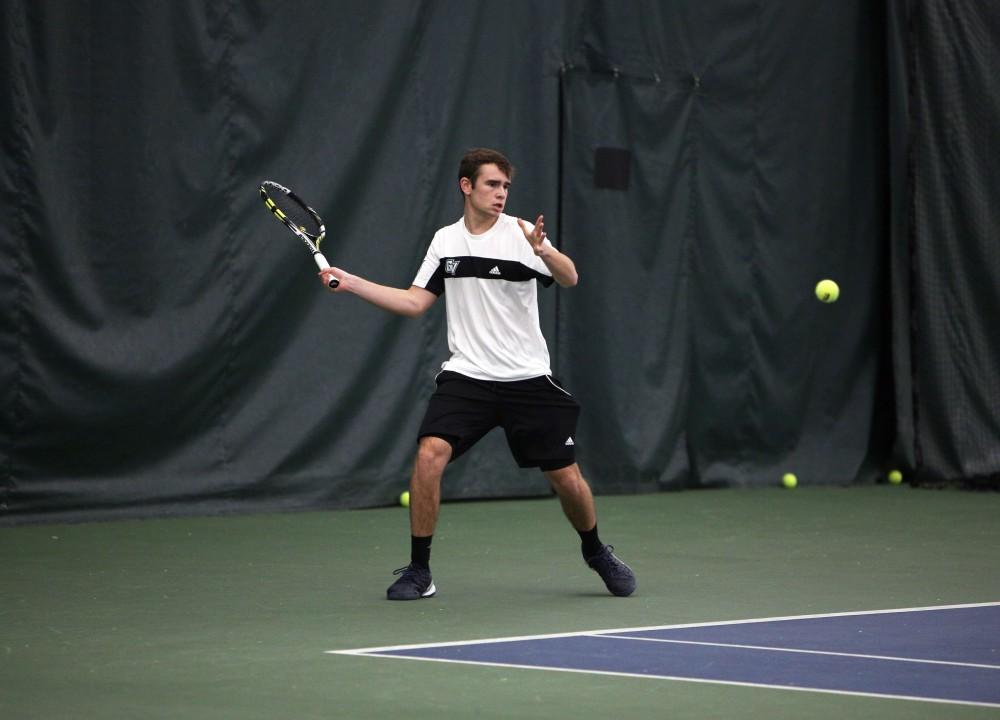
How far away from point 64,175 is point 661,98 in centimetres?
389

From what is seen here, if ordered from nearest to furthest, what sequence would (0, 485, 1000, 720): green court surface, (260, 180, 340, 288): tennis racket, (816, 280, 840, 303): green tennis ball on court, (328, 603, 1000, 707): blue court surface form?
(0, 485, 1000, 720): green court surface → (328, 603, 1000, 707): blue court surface → (260, 180, 340, 288): tennis racket → (816, 280, 840, 303): green tennis ball on court

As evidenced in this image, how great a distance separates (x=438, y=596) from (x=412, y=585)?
152mm

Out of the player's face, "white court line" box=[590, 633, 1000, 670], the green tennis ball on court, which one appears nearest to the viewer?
"white court line" box=[590, 633, 1000, 670]

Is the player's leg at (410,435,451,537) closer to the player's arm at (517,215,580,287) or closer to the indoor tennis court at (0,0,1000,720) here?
the indoor tennis court at (0,0,1000,720)

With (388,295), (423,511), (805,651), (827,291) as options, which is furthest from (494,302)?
(827,291)

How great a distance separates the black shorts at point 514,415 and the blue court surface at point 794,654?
946 mm

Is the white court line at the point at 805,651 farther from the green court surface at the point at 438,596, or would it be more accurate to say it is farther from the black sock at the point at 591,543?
the black sock at the point at 591,543

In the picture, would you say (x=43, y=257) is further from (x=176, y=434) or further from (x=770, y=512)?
(x=770, y=512)

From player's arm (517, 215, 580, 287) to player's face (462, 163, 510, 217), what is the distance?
0.14m

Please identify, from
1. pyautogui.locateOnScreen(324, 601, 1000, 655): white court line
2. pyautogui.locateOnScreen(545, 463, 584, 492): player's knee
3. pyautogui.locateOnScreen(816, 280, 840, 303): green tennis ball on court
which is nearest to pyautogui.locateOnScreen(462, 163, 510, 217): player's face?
pyautogui.locateOnScreen(545, 463, 584, 492): player's knee

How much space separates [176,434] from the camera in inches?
341

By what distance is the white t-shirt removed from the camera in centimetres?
618

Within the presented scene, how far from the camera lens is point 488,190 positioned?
6148mm

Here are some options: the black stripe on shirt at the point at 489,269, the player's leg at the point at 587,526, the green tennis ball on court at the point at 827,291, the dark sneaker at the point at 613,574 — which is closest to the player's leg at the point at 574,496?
the player's leg at the point at 587,526
